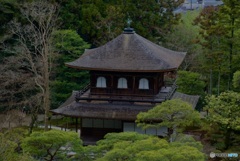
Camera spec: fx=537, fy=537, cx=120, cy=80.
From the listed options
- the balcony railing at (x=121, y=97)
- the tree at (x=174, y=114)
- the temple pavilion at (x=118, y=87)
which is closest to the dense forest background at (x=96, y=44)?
the balcony railing at (x=121, y=97)

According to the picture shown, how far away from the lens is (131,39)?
29.3m

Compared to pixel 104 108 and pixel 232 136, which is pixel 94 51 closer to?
pixel 104 108

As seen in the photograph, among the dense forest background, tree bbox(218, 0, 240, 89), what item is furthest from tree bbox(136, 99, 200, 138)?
tree bbox(218, 0, 240, 89)

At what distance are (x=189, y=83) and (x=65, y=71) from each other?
858cm

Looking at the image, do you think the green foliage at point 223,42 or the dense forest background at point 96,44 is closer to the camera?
the dense forest background at point 96,44

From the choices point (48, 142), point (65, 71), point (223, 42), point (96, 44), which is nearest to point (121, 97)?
point (223, 42)

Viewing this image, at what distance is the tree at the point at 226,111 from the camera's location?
26625mm

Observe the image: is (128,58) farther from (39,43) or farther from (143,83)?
(39,43)

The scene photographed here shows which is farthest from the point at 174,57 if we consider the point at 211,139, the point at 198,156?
the point at 198,156

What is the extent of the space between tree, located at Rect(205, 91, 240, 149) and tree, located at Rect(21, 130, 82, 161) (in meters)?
10.2

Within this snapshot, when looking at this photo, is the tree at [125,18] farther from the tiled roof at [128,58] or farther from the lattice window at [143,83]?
the lattice window at [143,83]

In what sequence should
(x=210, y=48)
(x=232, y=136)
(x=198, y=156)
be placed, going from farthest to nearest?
1. (x=210, y=48)
2. (x=232, y=136)
3. (x=198, y=156)

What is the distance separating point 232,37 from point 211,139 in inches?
261

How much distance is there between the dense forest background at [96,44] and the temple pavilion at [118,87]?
10.1ft
